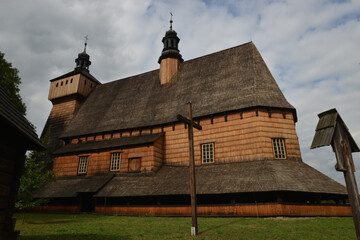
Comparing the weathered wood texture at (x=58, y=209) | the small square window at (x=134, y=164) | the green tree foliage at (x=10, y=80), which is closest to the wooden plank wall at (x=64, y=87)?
the green tree foliage at (x=10, y=80)

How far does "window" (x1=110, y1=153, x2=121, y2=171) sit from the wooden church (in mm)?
87

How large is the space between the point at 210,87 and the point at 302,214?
12450mm

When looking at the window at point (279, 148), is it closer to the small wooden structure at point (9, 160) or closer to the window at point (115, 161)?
the window at point (115, 161)

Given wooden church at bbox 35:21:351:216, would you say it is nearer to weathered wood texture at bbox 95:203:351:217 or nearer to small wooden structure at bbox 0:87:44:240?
weathered wood texture at bbox 95:203:351:217

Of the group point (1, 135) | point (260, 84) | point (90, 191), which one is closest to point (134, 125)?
point (90, 191)

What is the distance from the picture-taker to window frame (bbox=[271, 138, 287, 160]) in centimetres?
1745

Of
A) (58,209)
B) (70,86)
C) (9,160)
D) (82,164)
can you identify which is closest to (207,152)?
(82,164)

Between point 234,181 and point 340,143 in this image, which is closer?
point 340,143

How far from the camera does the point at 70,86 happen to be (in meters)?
A: 31.8

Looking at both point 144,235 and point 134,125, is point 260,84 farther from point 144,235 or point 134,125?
point 144,235

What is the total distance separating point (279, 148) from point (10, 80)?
2354 cm

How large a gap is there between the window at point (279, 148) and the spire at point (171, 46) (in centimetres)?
1444

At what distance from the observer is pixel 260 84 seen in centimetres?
2000

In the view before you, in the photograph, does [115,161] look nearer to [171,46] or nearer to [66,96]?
[171,46]
